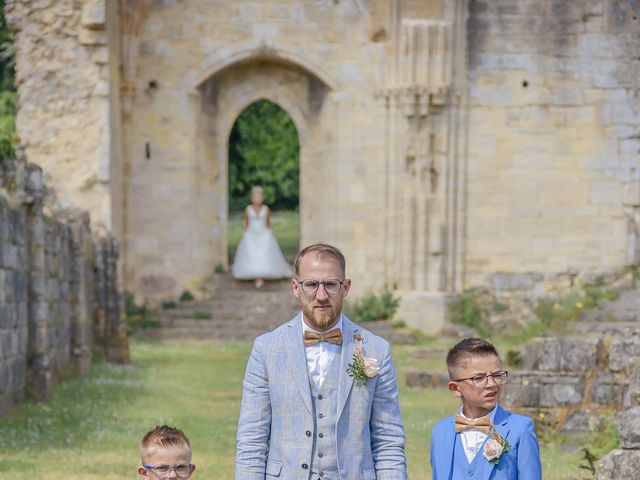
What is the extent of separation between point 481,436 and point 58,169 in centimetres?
1867

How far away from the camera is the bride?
25219 millimetres

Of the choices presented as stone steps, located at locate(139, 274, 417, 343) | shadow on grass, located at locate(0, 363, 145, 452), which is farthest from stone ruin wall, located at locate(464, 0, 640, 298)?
shadow on grass, located at locate(0, 363, 145, 452)

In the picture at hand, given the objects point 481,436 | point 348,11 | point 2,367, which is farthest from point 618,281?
point 481,436

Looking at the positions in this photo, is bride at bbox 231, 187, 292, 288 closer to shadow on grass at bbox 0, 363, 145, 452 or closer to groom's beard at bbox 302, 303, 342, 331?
shadow on grass at bbox 0, 363, 145, 452

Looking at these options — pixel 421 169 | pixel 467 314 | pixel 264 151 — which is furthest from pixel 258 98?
pixel 264 151

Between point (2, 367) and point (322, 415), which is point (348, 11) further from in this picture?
point (322, 415)

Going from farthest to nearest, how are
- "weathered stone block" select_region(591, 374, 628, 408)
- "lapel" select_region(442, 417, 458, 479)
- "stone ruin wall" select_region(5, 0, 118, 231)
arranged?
"stone ruin wall" select_region(5, 0, 118, 231) → "weathered stone block" select_region(591, 374, 628, 408) → "lapel" select_region(442, 417, 458, 479)

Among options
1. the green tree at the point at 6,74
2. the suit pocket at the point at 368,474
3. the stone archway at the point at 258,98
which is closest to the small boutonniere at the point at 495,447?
the suit pocket at the point at 368,474

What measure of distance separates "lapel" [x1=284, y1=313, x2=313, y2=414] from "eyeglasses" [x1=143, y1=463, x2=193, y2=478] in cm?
52

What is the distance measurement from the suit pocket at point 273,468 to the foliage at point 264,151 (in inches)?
1071

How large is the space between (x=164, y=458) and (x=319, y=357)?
28.4 inches

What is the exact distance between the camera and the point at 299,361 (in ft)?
18.1

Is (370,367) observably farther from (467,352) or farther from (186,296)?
(186,296)

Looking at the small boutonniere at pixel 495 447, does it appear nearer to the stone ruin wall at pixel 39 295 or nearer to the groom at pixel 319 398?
the groom at pixel 319 398
